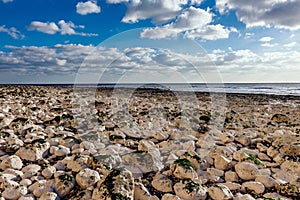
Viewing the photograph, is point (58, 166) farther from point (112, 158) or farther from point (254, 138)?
point (254, 138)

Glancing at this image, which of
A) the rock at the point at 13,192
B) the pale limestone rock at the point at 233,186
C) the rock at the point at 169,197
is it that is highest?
the rock at the point at 13,192

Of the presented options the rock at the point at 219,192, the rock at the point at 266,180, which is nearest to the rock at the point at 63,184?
the rock at the point at 219,192

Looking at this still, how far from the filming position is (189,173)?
4.04 m

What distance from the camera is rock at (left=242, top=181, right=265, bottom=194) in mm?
3820

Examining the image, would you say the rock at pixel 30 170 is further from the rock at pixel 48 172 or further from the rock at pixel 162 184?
the rock at pixel 162 184

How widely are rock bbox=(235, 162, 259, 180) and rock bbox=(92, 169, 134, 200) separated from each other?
1.85 meters

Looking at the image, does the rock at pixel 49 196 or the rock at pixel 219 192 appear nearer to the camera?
the rock at pixel 49 196

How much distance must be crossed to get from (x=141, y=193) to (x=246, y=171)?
5.93 ft

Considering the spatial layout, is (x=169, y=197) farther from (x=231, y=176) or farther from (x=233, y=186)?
(x=231, y=176)

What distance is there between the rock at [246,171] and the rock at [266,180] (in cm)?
12

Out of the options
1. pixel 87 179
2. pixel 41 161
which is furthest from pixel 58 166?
pixel 87 179

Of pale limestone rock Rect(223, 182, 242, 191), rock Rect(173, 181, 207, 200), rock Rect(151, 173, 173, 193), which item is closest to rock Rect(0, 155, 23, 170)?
rock Rect(151, 173, 173, 193)

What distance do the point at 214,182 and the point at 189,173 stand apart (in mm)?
421

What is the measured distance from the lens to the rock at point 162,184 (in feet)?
12.4
